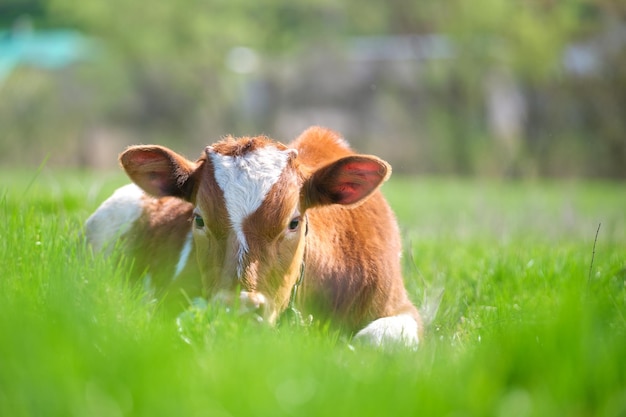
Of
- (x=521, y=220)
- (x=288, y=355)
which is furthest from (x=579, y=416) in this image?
(x=521, y=220)

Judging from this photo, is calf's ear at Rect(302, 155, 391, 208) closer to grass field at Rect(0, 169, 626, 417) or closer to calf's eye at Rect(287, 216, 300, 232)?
calf's eye at Rect(287, 216, 300, 232)

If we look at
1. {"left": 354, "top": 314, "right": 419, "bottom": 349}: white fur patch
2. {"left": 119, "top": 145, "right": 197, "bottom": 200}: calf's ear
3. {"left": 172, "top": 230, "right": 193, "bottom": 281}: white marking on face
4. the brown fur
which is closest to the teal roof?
{"left": 172, "top": 230, "right": 193, "bottom": 281}: white marking on face

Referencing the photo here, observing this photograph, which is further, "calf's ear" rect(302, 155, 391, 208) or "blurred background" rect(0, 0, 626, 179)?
"blurred background" rect(0, 0, 626, 179)

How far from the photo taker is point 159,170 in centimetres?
509

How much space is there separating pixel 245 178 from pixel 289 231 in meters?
0.38

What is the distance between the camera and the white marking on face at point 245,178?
4.55 metres

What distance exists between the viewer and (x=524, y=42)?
31969mm

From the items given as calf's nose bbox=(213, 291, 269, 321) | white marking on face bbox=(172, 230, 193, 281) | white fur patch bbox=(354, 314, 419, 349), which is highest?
calf's nose bbox=(213, 291, 269, 321)

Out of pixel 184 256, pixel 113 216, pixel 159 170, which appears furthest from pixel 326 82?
pixel 159 170

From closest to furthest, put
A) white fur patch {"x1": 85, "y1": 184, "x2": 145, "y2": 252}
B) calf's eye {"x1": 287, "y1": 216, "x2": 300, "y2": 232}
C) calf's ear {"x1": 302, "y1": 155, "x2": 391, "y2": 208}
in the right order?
calf's eye {"x1": 287, "y1": 216, "x2": 300, "y2": 232}, calf's ear {"x1": 302, "y1": 155, "x2": 391, "y2": 208}, white fur patch {"x1": 85, "y1": 184, "x2": 145, "y2": 252}

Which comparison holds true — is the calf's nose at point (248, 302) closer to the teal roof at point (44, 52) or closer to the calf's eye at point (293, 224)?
the calf's eye at point (293, 224)

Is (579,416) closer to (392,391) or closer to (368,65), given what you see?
(392,391)

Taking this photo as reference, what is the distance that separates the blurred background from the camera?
28922 mm

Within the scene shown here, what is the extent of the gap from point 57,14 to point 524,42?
20.0 metres
